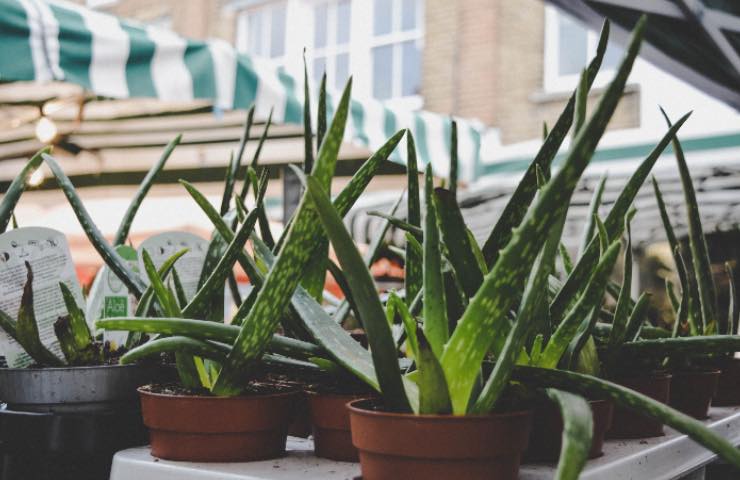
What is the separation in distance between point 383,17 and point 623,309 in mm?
5649

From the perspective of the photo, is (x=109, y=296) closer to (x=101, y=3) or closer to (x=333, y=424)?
(x=333, y=424)

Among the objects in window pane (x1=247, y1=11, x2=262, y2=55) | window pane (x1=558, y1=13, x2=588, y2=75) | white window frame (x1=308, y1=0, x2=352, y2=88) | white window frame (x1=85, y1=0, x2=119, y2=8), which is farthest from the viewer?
white window frame (x1=85, y1=0, x2=119, y2=8)

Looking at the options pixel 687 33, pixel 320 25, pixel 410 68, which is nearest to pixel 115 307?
pixel 687 33

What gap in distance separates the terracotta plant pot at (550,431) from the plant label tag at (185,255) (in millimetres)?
406

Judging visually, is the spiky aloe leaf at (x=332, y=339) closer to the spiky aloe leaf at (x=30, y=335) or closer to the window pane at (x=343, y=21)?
the spiky aloe leaf at (x=30, y=335)

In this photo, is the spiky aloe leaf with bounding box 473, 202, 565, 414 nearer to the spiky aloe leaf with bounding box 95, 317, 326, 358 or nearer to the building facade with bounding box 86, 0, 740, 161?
the spiky aloe leaf with bounding box 95, 317, 326, 358

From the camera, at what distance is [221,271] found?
2.04 ft

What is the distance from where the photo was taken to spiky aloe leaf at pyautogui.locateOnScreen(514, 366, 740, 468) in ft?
1.37

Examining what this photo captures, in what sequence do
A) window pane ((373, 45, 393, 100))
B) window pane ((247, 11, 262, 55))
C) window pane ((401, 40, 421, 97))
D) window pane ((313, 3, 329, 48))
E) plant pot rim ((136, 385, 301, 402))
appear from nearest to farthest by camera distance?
plant pot rim ((136, 385, 301, 402)) < window pane ((401, 40, 421, 97)) < window pane ((373, 45, 393, 100)) < window pane ((313, 3, 329, 48)) < window pane ((247, 11, 262, 55))

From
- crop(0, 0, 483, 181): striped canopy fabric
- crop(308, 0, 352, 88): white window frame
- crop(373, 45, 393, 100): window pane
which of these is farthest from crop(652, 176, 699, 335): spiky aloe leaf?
crop(308, 0, 352, 88): white window frame

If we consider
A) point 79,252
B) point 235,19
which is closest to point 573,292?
point 79,252

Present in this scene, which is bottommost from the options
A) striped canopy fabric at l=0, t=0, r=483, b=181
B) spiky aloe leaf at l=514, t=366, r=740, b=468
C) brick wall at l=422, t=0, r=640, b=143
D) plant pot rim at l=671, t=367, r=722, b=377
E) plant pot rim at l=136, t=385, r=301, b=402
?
plant pot rim at l=671, t=367, r=722, b=377

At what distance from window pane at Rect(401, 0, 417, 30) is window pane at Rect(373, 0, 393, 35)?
4.2 inches

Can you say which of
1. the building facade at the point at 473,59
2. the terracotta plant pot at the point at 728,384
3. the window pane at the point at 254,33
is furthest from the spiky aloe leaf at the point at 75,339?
the window pane at the point at 254,33
